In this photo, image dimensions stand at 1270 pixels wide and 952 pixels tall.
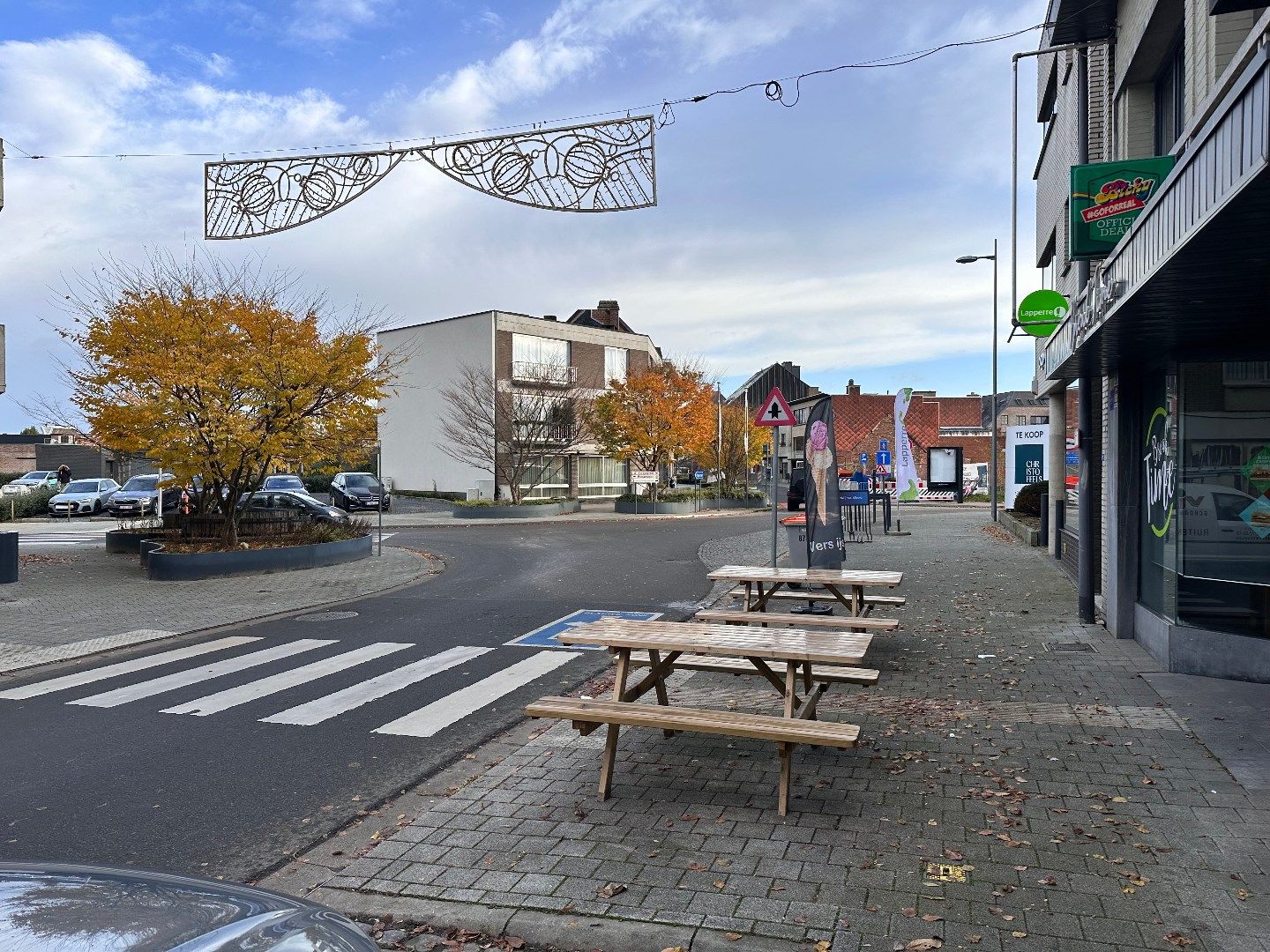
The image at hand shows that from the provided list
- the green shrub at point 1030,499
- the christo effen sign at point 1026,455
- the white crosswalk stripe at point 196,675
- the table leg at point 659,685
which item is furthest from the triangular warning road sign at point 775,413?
the green shrub at point 1030,499

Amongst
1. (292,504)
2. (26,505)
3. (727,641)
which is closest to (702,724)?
(727,641)

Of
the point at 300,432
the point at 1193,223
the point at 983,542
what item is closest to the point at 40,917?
the point at 1193,223

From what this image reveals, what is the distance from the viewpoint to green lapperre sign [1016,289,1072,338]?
14.6 m

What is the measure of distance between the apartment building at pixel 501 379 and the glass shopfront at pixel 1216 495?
105ft

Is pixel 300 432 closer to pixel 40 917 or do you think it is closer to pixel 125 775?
pixel 125 775

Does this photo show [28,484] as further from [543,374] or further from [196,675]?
[196,675]

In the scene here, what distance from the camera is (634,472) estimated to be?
51.5 m

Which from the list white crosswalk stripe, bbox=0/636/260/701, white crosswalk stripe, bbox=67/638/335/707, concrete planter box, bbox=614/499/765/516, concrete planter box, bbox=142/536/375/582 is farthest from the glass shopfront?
concrete planter box, bbox=614/499/765/516

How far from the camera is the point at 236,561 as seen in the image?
55.4ft

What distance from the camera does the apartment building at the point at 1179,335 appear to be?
4.66 metres

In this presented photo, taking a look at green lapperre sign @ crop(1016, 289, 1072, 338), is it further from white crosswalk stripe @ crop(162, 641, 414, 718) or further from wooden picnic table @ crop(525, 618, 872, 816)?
white crosswalk stripe @ crop(162, 641, 414, 718)

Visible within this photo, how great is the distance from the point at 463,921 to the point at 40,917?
2.10 metres

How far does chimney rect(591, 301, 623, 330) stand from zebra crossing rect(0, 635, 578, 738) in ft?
149

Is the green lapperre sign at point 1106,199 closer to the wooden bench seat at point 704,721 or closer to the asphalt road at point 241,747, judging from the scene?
the asphalt road at point 241,747
